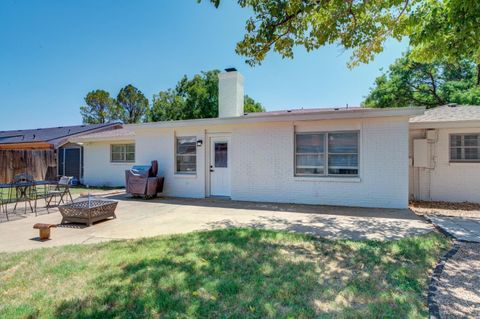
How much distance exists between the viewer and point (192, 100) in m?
30.3

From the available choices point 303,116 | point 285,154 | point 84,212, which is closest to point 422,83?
point 303,116

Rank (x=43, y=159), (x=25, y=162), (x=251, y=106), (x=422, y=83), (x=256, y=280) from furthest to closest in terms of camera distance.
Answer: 1. (x=251, y=106)
2. (x=422, y=83)
3. (x=43, y=159)
4. (x=25, y=162)
5. (x=256, y=280)

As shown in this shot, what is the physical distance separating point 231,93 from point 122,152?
7.16m

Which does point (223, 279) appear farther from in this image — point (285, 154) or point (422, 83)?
point (422, 83)

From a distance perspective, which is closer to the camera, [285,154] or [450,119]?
[450,119]

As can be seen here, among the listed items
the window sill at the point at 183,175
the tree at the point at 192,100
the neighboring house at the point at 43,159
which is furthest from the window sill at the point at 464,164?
the tree at the point at 192,100

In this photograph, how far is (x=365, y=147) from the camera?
804 centimetres

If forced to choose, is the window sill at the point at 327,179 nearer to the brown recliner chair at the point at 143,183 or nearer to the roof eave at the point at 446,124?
the roof eave at the point at 446,124

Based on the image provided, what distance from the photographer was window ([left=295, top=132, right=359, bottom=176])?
830cm

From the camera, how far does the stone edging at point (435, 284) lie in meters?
2.66

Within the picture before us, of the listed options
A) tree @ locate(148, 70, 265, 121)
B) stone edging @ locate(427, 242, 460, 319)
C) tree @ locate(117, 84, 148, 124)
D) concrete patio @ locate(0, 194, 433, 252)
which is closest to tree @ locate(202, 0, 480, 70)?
concrete patio @ locate(0, 194, 433, 252)

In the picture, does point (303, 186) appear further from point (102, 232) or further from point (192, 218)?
point (102, 232)

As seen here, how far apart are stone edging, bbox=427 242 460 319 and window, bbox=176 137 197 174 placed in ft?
26.1

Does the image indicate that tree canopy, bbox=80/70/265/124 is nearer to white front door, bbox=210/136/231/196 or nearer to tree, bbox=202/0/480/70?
white front door, bbox=210/136/231/196
